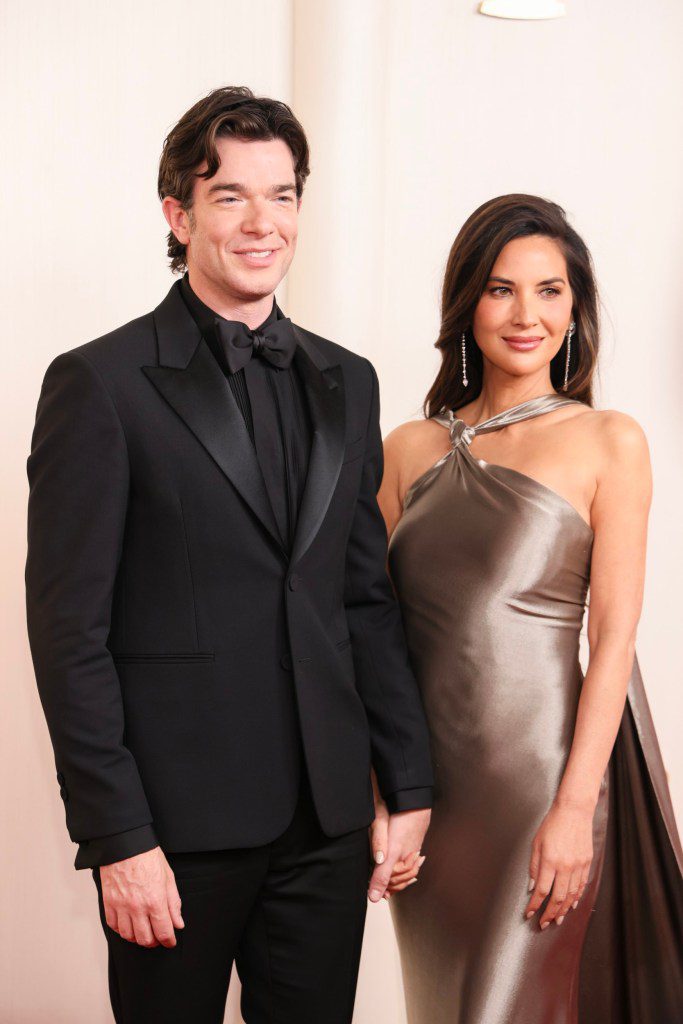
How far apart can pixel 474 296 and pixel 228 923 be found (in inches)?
45.5

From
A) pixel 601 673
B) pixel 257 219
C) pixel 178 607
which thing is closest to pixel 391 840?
pixel 601 673

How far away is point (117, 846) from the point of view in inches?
57.6

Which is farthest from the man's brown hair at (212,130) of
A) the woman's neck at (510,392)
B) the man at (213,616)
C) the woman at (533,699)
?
the woman's neck at (510,392)

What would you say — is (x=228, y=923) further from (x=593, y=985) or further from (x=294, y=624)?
(x=593, y=985)

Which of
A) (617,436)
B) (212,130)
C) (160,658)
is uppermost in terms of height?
(212,130)

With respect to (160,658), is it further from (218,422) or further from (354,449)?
(354,449)

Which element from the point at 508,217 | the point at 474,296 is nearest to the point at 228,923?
the point at 474,296

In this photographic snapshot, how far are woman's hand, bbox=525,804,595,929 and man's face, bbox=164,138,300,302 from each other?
98 cm

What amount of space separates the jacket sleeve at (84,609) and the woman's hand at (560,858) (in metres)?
0.69

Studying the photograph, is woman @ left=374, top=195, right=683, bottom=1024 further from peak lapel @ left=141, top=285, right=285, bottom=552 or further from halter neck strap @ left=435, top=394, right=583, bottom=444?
peak lapel @ left=141, top=285, right=285, bottom=552

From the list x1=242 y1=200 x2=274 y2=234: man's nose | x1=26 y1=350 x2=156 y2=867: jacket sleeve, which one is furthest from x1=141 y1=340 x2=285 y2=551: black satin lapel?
x1=242 y1=200 x2=274 y2=234: man's nose

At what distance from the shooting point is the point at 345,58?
2.63 metres

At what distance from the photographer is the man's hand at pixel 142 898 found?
149cm

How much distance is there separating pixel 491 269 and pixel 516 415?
269 millimetres
